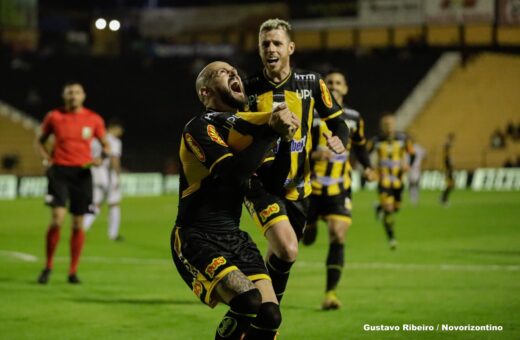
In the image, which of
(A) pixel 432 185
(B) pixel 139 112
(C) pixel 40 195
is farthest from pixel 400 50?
(C) pixel 40 195

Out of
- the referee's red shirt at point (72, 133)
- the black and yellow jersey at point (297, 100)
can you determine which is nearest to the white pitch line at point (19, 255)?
the referee's red shirt at point (72, 133)

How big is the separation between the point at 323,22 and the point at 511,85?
969cm

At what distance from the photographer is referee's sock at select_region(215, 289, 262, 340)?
593 cm

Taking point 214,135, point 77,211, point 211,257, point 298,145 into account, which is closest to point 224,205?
point 211,257

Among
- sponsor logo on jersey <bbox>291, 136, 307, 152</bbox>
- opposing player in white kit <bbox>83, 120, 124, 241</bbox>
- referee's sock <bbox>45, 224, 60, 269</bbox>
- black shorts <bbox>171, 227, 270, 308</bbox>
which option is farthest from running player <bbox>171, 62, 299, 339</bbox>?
opposing player in white kit <bbox>83, 120, 124, 241</bbox>

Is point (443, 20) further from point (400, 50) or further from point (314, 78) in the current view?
point (314, 78)

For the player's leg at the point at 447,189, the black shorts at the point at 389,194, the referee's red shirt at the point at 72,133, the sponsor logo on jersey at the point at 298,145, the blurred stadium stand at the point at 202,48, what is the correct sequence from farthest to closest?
1. the blurred stadium stand at the point at 202,48
2. the player's leg at the point at 447,189
3. the black shorts at the point at 389,194
4. the referee's red shirt at the point at 72,133
5. the sponsor logo on jersey at the point at 298,145

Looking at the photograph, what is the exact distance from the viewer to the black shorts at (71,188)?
40.9ft

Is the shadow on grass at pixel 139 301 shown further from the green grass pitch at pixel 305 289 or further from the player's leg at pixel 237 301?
the player's leg at pixel 237 301

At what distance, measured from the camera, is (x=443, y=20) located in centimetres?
4484

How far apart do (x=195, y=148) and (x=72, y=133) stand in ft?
23.2

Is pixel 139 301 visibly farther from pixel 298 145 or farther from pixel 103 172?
pixel 103 172

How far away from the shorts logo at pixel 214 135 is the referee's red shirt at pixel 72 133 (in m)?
6.97

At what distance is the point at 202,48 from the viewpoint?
50656 mm
